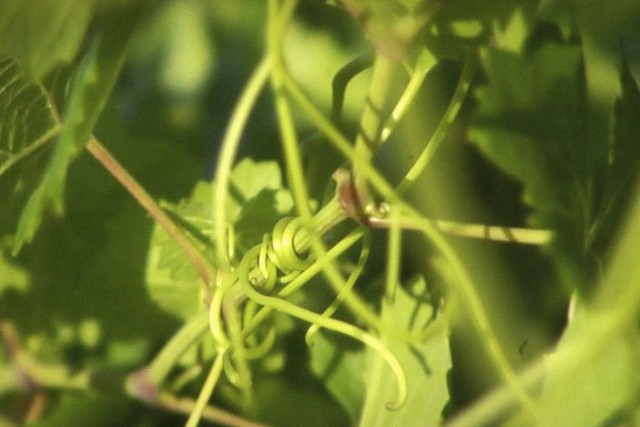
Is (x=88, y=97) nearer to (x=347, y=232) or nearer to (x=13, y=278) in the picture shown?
(x=347, y=232)

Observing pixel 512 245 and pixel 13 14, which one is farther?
pixel 512 245

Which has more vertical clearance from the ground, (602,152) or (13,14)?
(13,14)

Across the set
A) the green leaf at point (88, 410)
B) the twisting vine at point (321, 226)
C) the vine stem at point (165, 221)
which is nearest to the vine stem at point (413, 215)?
the twisting vine at point (321, 226)

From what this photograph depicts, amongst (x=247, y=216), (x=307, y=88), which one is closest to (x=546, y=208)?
(x=247, y=216)

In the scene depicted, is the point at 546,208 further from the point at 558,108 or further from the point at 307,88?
the point at 307,88

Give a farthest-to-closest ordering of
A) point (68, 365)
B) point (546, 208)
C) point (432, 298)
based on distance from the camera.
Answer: point (68, 365)
point (432, 298)
point (546, 208)

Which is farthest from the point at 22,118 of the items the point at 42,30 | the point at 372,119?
the point at 372,119
